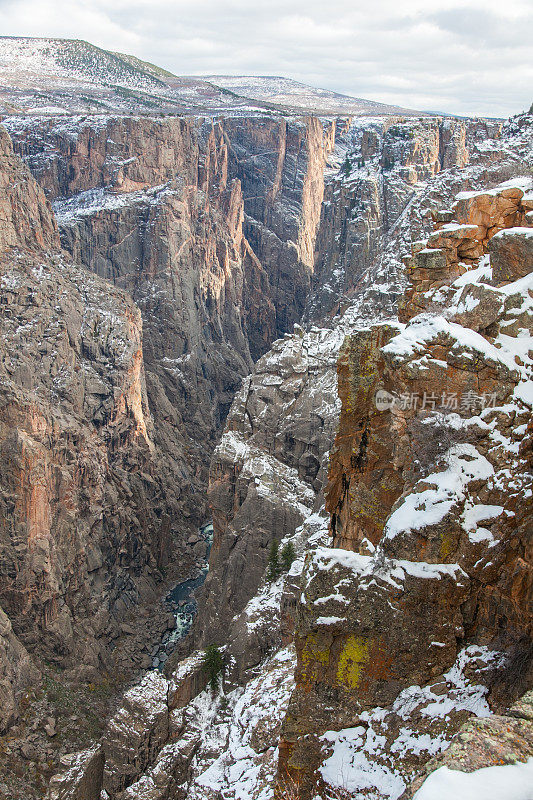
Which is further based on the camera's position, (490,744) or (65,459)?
(65,459)

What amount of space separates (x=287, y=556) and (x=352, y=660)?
34897 millimetres

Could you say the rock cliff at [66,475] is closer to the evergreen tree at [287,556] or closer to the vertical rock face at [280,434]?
the vertical rock face at [280,434]

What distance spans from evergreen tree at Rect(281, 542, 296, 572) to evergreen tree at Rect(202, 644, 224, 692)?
8389 mm

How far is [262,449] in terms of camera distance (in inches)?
2470

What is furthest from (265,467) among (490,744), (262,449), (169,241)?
(169,241)

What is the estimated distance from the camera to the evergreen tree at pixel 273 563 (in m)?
50.9

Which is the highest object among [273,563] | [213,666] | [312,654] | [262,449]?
[312,654]

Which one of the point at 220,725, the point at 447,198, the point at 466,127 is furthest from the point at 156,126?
the point at 220,725

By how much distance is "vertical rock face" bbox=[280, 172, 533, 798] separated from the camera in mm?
14758

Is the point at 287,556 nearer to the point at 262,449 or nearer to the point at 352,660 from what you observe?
the point at 262,449

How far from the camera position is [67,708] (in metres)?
57.3

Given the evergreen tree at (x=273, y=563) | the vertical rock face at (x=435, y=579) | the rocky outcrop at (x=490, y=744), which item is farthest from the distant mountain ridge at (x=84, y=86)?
the rocky outcrop at (x=490, y=744)

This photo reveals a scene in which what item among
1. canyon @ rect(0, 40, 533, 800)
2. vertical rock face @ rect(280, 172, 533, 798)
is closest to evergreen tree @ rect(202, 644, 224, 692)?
canyon @ rect(0, 40, 533, 800)

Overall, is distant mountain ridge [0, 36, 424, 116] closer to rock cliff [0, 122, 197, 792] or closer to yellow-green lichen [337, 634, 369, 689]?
rock cliff [0, 122, 197, 792]
